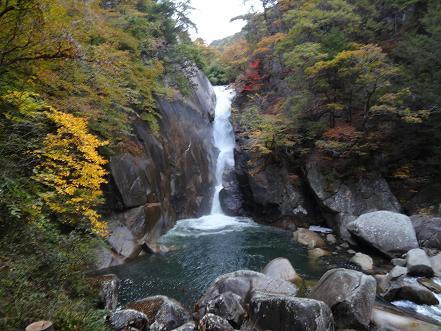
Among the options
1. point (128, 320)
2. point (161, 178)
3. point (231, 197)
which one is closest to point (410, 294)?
point (128, 320)

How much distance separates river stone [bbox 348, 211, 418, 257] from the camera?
38.5ft

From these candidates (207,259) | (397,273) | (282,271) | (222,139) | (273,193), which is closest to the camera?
(282,271)

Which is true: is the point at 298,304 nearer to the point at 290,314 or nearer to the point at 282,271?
the point at 290,314

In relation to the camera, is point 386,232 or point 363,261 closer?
point 363,261

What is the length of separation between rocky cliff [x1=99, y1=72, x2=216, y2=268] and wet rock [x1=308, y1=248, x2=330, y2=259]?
5973mm

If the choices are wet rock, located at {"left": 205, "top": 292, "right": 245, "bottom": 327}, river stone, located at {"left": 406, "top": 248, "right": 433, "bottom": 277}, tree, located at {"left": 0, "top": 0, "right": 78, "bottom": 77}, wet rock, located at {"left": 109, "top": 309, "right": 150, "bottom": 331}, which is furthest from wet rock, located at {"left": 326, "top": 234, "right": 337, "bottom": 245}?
tree, located at {"left": 0, "top": 0, "right": 78, "bottom": 77}

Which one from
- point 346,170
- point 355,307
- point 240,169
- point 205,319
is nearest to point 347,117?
point 346,170

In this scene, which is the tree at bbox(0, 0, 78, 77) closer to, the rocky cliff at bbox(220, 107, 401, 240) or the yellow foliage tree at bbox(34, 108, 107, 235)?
the yellow foliage tree at bbox(34, 108, 107, 235)

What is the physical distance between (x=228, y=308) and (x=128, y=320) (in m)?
2.14

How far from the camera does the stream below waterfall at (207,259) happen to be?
31.8 ft

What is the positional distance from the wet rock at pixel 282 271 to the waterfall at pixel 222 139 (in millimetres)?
10152

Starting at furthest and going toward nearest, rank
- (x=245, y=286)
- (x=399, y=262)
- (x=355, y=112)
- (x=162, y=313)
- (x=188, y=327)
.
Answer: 1. (x=355, y=112)
2. (x=399, y=262)
3. (x=245, y=286)
4. (x=162, y=313)
5. (x=188, y=327)

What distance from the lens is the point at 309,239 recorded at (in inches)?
556

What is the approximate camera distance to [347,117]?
16438 mm
